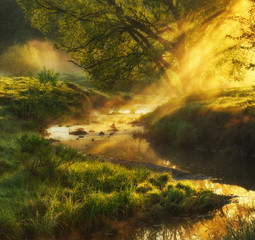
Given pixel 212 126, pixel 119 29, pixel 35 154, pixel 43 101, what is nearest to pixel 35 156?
pixel 35 154

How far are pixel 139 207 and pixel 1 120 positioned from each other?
12738mm

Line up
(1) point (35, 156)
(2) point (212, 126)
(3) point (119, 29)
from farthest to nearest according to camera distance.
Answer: (3) point (119, 29)
(2) point (212, 126)
(1) point (35, 156)

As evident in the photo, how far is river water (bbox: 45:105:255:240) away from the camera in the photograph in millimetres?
6859

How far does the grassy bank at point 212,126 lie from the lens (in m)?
15.1

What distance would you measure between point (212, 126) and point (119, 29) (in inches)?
307

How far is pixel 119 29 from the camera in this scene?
18875mm

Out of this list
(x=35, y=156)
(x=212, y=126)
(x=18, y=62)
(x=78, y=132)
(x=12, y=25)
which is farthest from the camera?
(x=12, y=25)

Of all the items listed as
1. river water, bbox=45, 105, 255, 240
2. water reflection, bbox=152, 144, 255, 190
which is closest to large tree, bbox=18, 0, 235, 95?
river water, bbox=45, 105, 255, 240

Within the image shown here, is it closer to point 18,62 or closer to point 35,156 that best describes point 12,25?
point 18,62

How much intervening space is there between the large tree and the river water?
3.93m

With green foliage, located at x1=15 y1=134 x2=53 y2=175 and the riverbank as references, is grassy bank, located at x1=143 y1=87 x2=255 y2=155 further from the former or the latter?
green foliage, located at x1=15 y1=134 x2=53 y2=175

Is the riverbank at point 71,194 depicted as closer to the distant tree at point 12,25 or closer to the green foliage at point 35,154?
the green foliage at point 35,154

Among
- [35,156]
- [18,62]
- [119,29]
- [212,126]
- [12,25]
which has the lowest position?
[35,156]

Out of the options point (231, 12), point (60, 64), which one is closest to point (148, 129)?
point (231, 12)
